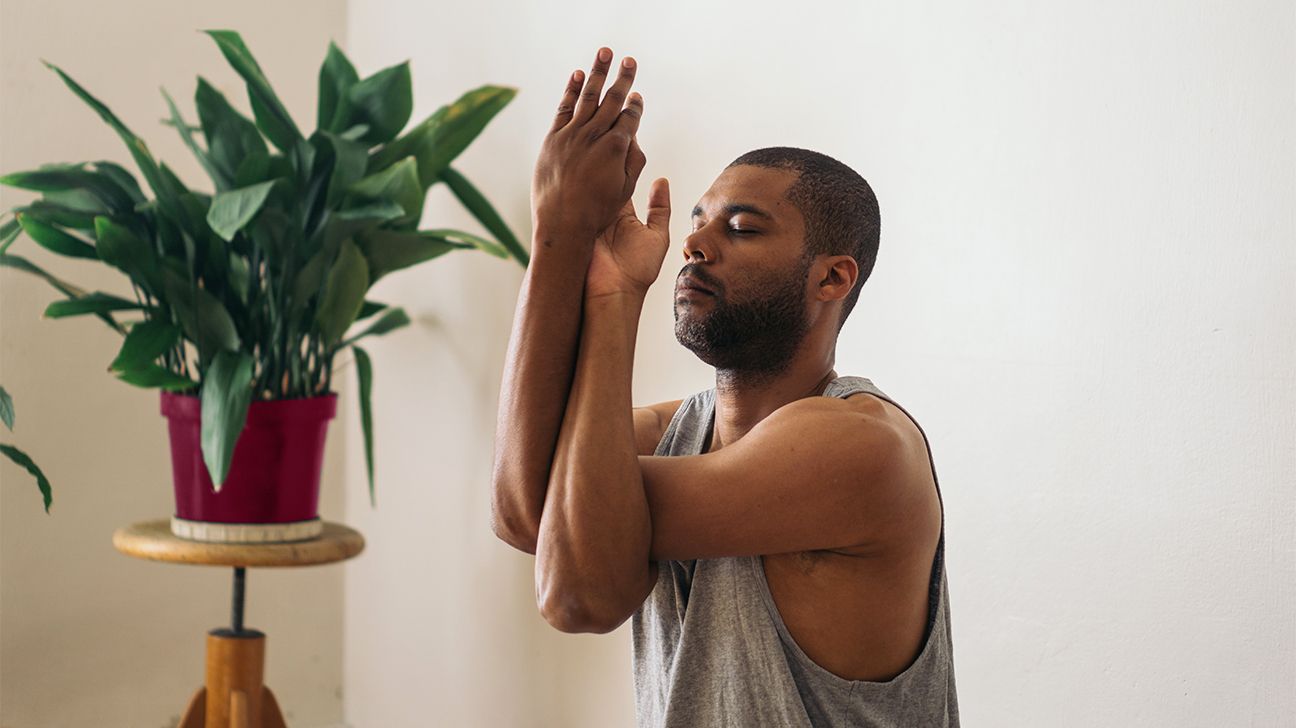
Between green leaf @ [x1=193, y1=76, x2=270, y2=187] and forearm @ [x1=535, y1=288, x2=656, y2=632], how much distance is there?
1.29m

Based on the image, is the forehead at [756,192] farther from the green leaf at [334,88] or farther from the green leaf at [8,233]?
the green leaf at [8,233]

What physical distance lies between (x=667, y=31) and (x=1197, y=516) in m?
1.11

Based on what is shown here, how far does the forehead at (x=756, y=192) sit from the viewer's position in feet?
3.59

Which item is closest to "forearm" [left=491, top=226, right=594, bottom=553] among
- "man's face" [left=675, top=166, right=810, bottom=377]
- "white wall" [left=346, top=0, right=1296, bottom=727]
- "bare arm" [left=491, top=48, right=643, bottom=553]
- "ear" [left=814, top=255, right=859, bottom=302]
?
"bare arm" [left=491, top=48, right=643, bottom=553]

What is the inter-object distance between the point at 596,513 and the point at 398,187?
1202 millimetres

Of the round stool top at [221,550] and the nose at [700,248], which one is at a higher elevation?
the nose at [700,248]

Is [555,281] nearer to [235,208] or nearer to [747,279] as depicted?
[747,279]

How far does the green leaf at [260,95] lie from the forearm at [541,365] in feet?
4.00

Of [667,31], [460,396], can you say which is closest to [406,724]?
[460,396]

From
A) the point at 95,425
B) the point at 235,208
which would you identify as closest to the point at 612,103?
the point at 235,208

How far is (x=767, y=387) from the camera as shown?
1138mm

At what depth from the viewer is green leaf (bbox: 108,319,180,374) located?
6.55 ft

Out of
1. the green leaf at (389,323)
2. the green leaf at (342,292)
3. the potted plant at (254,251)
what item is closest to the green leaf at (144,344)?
the potted plant at (254,251)

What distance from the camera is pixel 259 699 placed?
222 centimetres
